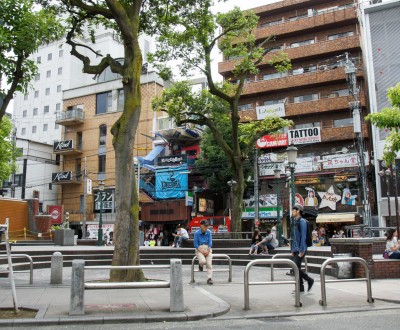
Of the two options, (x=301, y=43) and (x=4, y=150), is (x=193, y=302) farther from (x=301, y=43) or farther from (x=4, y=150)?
(x=301, y=43)

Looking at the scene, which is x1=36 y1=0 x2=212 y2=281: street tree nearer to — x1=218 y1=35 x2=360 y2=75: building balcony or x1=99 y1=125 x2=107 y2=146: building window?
x1=218 y1=35 x2=360 y2=75: building balcony

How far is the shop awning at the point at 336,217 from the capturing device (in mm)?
32125

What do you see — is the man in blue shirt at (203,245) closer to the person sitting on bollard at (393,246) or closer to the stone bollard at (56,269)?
the stone bollard at (56,269)

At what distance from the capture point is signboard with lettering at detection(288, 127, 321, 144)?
116ft

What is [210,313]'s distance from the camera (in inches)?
292

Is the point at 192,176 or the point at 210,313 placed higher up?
the point at 192,176

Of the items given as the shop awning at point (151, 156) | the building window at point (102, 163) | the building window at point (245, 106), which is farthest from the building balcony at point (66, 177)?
the building window at point (245, 106)

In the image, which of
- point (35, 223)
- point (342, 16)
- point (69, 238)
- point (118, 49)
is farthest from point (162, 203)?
point (118, 49)

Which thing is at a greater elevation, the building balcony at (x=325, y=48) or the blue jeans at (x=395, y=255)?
the building balcony at (x=325, y=48)

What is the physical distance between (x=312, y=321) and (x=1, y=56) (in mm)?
8340

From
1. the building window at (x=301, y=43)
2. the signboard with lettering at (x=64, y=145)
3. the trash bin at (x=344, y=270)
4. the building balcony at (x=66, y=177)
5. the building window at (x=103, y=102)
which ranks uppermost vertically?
the building window at (x=301, y=43)

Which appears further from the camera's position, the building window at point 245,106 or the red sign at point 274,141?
the building window at point 245,106

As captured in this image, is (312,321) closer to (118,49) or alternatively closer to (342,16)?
(342,16)

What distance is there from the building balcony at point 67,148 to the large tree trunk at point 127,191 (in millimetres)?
36848
